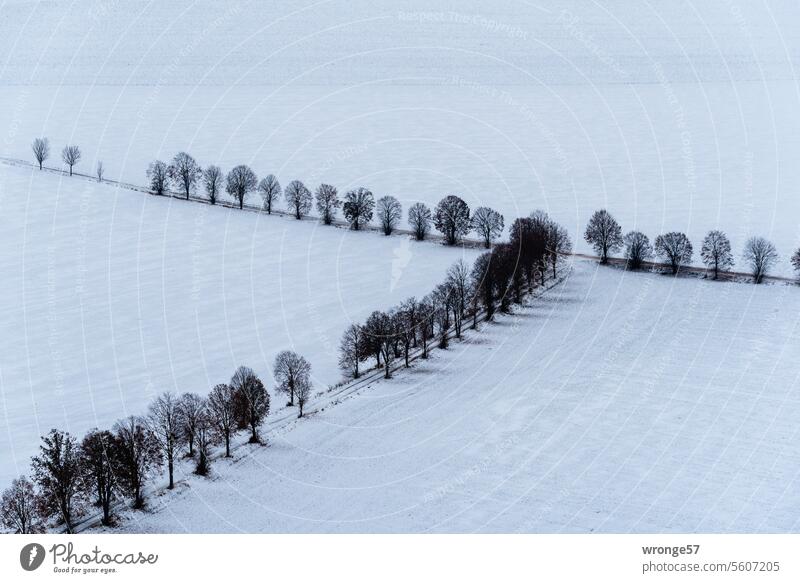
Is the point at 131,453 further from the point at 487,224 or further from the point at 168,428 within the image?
the point at 487,224

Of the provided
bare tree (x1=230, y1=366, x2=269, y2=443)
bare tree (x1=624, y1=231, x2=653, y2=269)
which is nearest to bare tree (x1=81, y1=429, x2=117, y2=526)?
bare tree (x1=230, y1=366, x2=269, y2=443)

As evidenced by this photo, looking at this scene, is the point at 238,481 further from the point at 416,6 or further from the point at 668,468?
A: the point at 416,6

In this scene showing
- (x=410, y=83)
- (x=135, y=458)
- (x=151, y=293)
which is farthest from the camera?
(x=410, y=83)

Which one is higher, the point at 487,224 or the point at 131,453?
the point at 487,224

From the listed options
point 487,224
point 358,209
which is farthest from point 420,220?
point 358,209

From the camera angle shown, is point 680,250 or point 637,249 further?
point 637,249

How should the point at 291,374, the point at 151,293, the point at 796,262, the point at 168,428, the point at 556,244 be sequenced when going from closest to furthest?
the point at 168,428, the point at 291,374, the point at 796,262, the point at 151,293, the point at 556,244

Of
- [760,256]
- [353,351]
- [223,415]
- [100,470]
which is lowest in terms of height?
[100,470]

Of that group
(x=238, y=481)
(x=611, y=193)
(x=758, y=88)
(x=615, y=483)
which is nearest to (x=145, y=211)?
(x=611, y=193)
